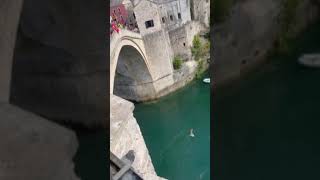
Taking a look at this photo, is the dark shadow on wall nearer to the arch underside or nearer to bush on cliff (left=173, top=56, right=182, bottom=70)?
the arch underside

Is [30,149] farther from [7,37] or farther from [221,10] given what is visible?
[221,10]

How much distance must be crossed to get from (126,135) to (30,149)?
13.1 feet

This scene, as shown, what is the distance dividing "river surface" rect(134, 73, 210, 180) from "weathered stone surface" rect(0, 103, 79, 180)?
17.0ft

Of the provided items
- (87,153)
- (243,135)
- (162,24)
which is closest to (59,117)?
(87,153)

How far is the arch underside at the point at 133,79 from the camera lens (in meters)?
8.55

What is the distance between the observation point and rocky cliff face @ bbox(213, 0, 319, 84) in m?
0.92

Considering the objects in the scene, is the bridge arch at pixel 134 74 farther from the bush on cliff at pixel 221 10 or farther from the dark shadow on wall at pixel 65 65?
the bush on cliff at pixel 221 10

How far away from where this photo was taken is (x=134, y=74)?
8.77 meters

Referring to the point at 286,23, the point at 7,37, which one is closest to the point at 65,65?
the point at 7,37

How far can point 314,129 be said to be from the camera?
900 millimetres

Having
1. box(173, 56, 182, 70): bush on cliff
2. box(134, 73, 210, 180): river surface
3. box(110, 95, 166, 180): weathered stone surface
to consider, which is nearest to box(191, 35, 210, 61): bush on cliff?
box(173, 56, 182, 70): bush on cliff

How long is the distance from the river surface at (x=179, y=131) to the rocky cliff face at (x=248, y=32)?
5267mm

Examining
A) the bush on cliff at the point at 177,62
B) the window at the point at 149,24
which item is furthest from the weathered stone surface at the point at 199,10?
the window at the point at 149,24

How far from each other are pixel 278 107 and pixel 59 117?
474mm
